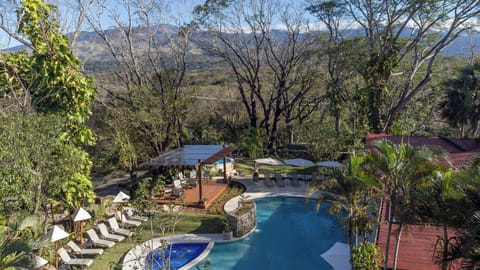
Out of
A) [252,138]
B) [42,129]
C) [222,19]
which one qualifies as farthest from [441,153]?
[222,19]

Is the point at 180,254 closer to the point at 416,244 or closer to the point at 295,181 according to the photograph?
the point at 416,244

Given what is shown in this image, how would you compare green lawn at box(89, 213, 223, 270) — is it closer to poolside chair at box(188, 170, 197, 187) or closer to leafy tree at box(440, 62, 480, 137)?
poolside chair at box(188, 170, 197, 187)

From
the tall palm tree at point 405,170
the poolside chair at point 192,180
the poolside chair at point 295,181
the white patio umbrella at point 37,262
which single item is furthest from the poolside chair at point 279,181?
the white patio umbrella at point 37,262

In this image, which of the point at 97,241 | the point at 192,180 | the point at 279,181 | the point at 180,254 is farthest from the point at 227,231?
the point at 279,181

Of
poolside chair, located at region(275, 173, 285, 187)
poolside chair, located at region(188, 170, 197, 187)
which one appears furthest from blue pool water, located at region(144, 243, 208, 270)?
poolside chair, located at region(275, 173, 285, 187)

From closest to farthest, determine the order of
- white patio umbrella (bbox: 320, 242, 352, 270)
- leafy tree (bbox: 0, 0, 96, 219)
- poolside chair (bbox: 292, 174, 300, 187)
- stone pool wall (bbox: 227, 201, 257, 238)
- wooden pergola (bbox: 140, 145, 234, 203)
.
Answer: leafy tree (bbox: 0, 0, 96, 219) → white patio umbrella (bbox: 320, 242, 352, 270) → stone pool wall (bbox: 227, 201, 257, 238) → wooden pergola (bbox: 140, 145, 234, 203) → poolside chair (bbox: 292, 174, 300, 187)

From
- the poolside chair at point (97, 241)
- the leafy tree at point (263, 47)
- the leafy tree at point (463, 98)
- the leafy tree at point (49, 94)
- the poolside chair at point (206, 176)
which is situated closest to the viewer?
the leafy tree at point (49, 94)

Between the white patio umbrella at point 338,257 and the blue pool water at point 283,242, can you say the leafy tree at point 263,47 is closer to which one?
the blue pool water at point 283,242
